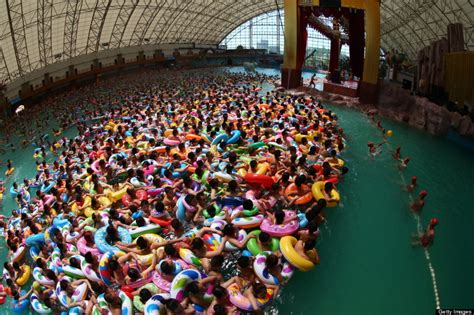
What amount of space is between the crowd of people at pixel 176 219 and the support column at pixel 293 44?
8.69 metres

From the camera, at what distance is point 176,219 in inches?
249

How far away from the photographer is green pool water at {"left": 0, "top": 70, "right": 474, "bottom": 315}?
5465mm

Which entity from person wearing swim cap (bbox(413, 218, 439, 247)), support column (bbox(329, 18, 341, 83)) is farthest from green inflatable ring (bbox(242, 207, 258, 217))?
support column (bbox(329, 18, 341, 83))

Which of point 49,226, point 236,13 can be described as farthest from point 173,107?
point 236,13

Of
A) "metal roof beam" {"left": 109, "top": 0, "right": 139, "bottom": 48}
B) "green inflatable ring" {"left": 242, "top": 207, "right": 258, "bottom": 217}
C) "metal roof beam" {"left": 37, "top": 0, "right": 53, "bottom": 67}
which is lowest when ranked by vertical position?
"green inflatable ring" {"left": 242, "top": 207, "right": 258, "bottom": 217}

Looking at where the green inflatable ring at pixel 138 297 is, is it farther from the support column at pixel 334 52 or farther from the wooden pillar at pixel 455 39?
the support column at pixel 334 52

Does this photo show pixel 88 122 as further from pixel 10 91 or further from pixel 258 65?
pixel 258 65

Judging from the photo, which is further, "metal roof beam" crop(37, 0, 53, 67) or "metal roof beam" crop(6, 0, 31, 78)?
"metal roof beam" crop(37, 0, 53, 67)

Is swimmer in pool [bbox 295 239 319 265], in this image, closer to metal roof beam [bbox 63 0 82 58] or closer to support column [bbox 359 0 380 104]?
support column [bbox 359 0 380 104]

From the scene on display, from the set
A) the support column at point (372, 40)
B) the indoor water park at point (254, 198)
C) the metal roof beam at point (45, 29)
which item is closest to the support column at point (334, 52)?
the indoor water park at point (254, 198)

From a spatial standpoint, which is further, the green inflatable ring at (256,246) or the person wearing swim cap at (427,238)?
the person wearing swim cap at (427,238)

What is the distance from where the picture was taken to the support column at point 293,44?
18.8 metres

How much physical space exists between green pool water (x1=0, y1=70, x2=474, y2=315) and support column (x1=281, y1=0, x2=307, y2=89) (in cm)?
1125

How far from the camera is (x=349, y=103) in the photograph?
18.2 m
